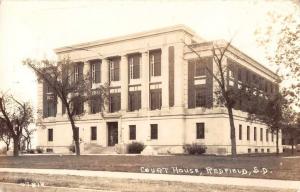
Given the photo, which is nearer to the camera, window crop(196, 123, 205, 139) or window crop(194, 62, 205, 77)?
window crop(194, 62, 205, 77)

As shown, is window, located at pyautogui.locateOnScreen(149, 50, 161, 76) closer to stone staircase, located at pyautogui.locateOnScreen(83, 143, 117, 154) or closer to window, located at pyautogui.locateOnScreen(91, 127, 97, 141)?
stone staircase, located at pyautogui.locateOnScreen(83, 143, 117, 154)

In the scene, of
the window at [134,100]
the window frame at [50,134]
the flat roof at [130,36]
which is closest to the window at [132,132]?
the window at [134,100]

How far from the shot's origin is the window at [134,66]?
48031 mm

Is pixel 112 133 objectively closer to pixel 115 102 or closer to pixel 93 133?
pixel 93 133

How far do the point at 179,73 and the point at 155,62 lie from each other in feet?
11.1

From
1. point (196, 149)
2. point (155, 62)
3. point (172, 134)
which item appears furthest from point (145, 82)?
point (196, 149)

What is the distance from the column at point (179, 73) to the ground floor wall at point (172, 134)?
1.79 m

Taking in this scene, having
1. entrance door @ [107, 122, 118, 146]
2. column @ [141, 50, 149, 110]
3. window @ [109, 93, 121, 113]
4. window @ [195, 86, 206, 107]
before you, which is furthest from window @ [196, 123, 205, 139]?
entrance door @ [107, 122, 118, 146]

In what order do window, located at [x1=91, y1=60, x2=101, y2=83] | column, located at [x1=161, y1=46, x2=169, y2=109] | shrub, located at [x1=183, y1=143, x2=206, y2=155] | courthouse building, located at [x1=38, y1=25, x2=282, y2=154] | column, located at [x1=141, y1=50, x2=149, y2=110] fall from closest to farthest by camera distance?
shrub, located at [x1=183, y1=143, x2=206, y2=155], courthouse building, located at [x1=38, y1=25, x2=282, y2=154], column, located at [x1=161, y1=46, x2=169, y2=109], column, located at [x1=141, y1=50, x2=149, y2=110], window, located at [x1=91, y1=60, x2=101, y2=83]

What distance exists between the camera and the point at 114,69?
5028 cm

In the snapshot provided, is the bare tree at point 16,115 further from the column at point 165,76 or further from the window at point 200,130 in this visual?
the window at point 200,130

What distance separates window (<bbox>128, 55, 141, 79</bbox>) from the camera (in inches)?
1891

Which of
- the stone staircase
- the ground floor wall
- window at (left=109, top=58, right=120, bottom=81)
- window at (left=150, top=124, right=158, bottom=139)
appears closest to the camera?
the ground floor wall

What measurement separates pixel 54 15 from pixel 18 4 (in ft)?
7.21
